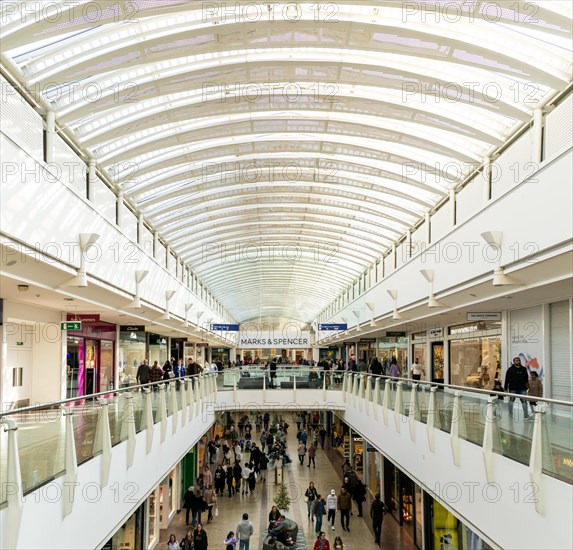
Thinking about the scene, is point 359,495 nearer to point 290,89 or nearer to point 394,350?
point 394,350

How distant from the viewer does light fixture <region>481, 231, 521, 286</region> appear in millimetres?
11344

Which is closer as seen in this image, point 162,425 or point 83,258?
point 83,258

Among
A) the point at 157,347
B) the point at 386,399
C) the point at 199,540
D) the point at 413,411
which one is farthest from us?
the point at 157,347

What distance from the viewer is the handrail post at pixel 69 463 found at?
6.84 m

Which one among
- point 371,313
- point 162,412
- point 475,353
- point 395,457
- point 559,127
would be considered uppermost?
point 559,127

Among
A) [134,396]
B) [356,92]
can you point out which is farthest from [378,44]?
[134,396]

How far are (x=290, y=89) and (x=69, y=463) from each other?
946 cm

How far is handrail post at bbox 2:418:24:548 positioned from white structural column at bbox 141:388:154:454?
5348mm

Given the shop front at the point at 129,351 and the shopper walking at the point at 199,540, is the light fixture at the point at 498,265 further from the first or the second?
the shop front at the point at 129,351

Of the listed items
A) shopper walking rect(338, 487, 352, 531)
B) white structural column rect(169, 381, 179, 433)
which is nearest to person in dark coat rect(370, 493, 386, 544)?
shopper walking rect(338, 487, 352, 531)

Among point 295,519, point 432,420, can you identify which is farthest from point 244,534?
point 432,420

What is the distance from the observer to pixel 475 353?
18203mm

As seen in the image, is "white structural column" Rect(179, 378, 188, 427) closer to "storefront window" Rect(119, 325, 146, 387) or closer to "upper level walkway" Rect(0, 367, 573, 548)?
"upper level walkway" Rect(0, 367, 573, 548)

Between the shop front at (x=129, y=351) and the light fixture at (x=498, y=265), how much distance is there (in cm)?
1393
